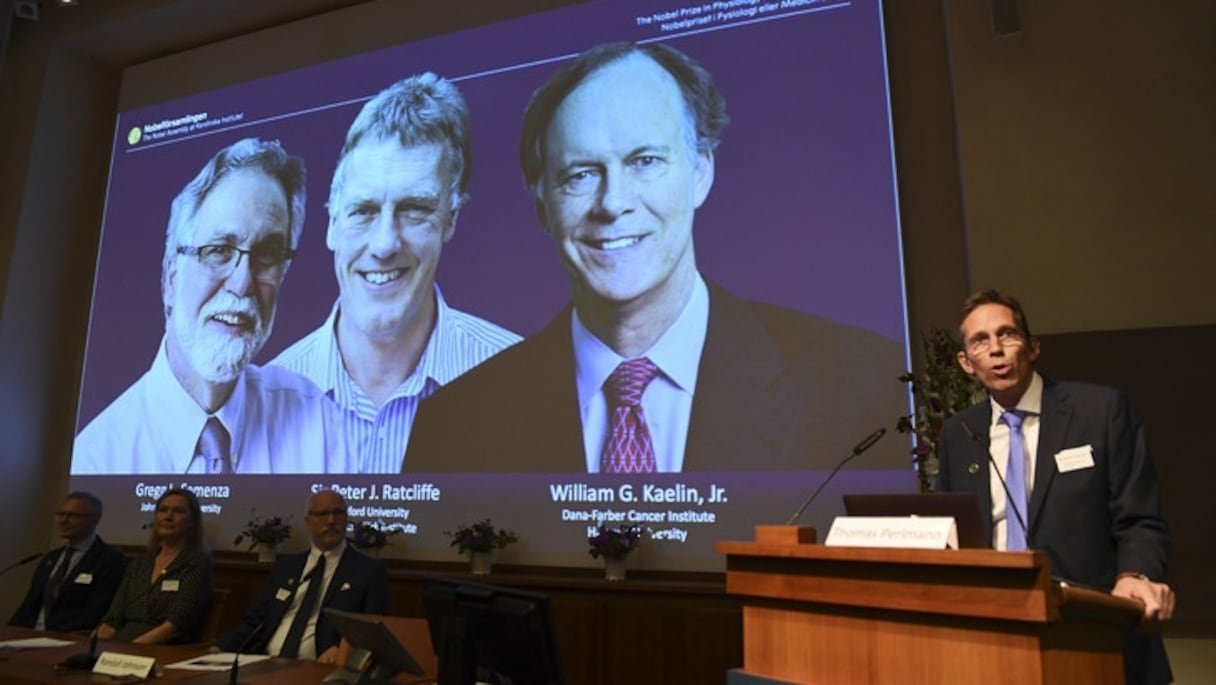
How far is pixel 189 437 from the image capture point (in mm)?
5391

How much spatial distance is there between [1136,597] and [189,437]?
17.4ft

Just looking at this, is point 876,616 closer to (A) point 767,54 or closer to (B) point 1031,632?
(B) point 1031,632

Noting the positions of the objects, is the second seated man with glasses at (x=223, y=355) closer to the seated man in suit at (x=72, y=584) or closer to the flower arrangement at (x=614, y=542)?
the seated man in suit at (x=72, y=584)

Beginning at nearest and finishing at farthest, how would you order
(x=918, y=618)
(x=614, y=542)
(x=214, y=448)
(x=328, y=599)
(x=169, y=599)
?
(x=918, y=618), (x=328, y=599), (x=169, y=599), (x=614, y=542), (x=214, y=448)

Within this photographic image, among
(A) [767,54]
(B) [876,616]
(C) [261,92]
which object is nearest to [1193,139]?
(A) [767,54]

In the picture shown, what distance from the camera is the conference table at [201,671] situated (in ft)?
7.75

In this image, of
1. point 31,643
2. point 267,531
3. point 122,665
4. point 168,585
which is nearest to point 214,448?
point 267,531

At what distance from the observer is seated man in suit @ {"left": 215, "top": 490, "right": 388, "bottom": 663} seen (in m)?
3.28

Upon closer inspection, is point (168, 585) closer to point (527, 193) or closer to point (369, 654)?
point (369, 654)

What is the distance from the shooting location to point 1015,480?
1.93 m

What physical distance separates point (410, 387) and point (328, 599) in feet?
5.42

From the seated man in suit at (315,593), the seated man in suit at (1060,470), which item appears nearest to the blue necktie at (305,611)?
the seated man in suit at (315,593)

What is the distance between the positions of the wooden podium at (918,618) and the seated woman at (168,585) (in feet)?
9.13

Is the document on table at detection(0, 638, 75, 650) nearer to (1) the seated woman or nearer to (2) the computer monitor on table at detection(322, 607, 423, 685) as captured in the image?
(1) the seated woman
